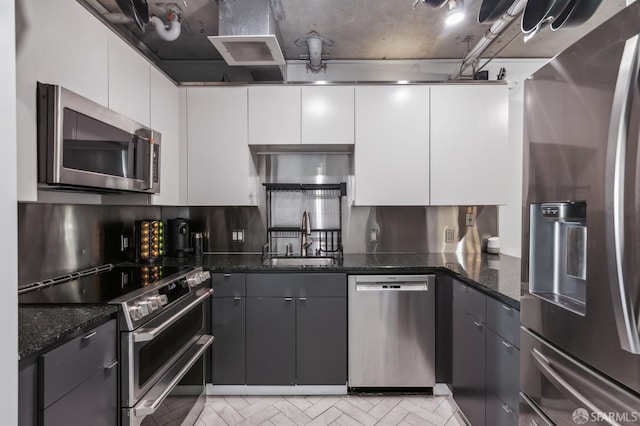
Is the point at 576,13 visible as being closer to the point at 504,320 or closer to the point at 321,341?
the point at 504,320

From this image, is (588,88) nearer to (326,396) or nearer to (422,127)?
(422,127)

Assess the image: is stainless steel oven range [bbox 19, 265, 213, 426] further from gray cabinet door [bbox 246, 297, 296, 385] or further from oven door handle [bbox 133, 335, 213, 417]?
gray cabinet door [bbox 246, 297, 296, 385]

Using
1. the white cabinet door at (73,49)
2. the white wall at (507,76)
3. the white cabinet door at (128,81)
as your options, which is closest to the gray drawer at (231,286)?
the white cabinet door at (128,81)

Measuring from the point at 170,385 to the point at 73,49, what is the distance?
168 centimetres

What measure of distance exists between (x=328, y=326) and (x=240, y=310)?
64 cm

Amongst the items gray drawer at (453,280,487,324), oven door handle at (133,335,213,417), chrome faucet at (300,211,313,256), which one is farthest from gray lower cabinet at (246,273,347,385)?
gray drawer at (453,280,487,324)

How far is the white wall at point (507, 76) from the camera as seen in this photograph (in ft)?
9.40

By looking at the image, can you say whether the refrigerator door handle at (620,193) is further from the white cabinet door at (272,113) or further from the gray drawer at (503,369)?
the white cabinet door at (272,113)

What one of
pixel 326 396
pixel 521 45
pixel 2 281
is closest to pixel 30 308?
pixel 2 281

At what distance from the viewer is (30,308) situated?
1.31 metres

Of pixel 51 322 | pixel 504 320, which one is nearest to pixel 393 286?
pixel 504 320

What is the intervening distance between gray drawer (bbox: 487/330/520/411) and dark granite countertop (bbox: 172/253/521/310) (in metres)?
0.21

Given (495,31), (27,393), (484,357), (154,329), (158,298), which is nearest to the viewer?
(27,393)

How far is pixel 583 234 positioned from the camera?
99 centimetres
